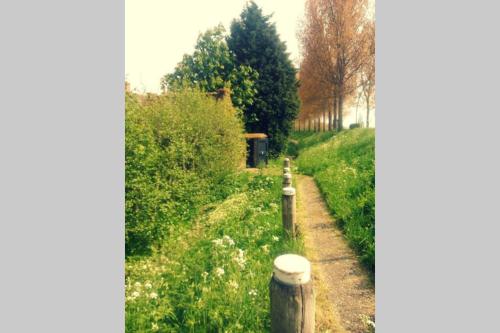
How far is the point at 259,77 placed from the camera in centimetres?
1695

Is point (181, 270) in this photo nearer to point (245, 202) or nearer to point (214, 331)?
point (214, 331)

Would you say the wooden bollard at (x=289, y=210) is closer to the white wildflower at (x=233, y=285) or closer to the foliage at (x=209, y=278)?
the foliage at (x=209, y=278)

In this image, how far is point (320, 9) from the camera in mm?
12758

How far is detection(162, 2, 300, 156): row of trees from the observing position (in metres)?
16.8

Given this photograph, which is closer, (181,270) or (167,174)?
(181,270)

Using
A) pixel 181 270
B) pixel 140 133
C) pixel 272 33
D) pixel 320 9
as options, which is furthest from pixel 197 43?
pixel 181 270

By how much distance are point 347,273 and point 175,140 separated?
4.30 meters

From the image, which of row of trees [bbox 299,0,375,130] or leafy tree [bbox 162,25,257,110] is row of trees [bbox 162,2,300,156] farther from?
row of trees [bbox 299,0,375,130]

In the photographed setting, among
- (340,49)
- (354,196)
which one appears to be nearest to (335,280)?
(354,196)

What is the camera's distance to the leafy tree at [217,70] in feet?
54.3

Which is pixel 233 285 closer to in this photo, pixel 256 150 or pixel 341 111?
pixel 256 150

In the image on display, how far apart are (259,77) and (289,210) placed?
44.6 feet

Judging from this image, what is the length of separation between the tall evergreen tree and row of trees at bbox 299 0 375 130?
6.62 ft

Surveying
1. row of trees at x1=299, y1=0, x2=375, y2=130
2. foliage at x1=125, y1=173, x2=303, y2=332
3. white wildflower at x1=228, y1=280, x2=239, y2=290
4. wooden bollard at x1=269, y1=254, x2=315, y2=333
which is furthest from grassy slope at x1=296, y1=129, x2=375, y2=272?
wooden bollard at x1=269, y1=254, x2=315, y2=333
